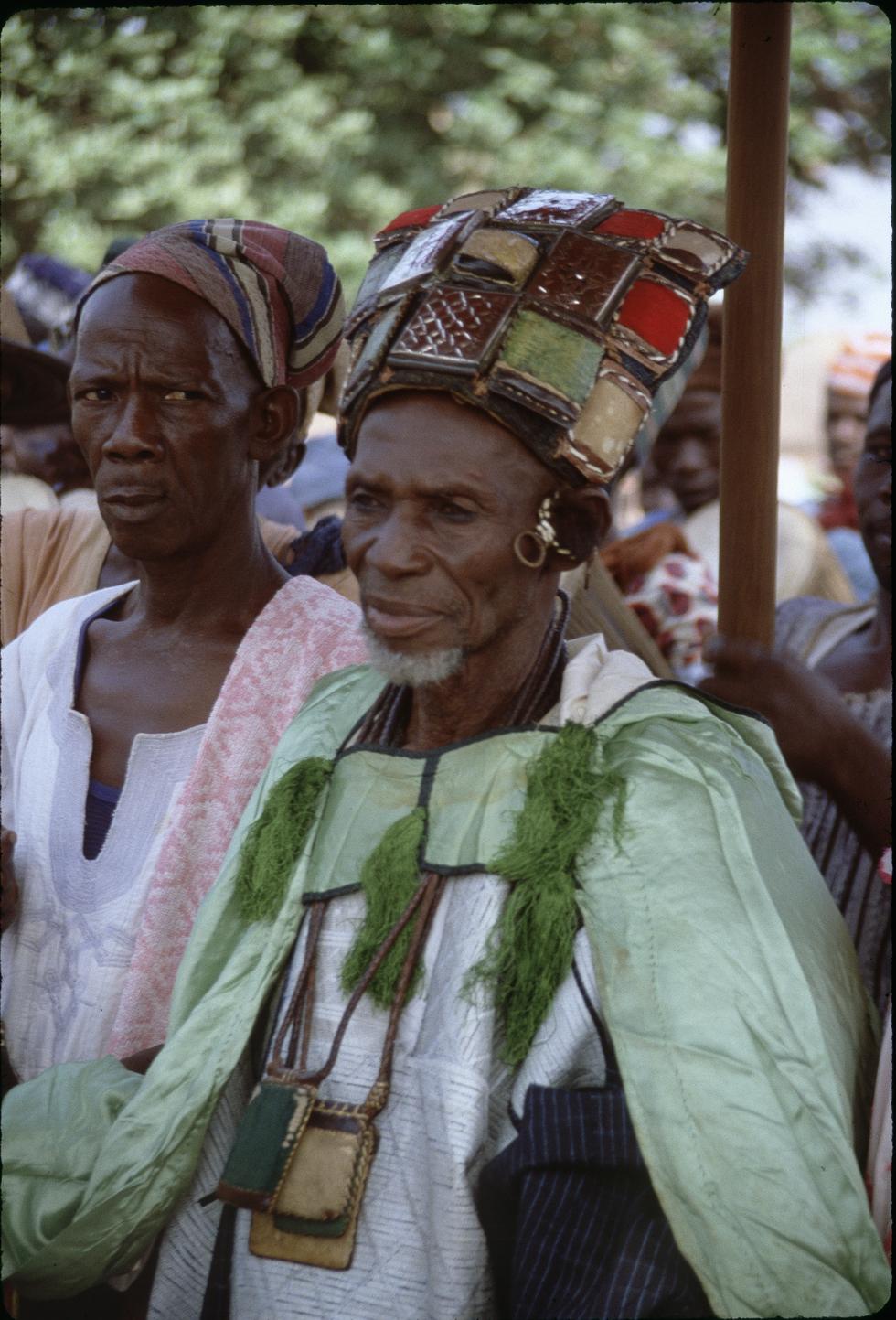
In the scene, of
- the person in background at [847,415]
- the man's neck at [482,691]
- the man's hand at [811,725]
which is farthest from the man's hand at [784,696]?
the person in background at [847,415]

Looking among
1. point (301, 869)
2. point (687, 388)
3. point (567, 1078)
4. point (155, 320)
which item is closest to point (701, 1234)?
point (567, 1078)

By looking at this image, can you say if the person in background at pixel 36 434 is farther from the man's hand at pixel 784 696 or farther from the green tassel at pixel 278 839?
the man's hand at pixel 784 696

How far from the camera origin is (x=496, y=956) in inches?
88.4

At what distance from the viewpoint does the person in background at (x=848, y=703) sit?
2.73 meters

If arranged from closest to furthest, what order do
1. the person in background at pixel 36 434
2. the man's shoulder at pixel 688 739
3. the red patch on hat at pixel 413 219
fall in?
the man's shoulder at pixel 688 739 → the red patch on hat at pixel 413 219 → the person in background at pixel 36 434

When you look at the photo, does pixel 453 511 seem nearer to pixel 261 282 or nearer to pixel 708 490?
pixel 261 282

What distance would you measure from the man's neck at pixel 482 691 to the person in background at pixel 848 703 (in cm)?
43

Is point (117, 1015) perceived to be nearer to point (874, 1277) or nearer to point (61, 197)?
point (874, 1277)

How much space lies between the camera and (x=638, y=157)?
13.9 m

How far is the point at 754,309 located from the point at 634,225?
14.0 inches

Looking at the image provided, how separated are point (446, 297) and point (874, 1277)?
60.2 inches

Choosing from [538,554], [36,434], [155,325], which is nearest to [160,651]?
[155,325]

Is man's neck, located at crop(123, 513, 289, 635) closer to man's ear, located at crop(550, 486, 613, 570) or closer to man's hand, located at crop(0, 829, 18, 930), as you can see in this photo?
man's hand, located at crop(0, 829, 18, 930)

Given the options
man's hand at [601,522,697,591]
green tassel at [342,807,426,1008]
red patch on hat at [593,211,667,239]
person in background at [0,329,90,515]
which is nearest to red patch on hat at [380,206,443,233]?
red patch on hat at [593,211,667,239]
